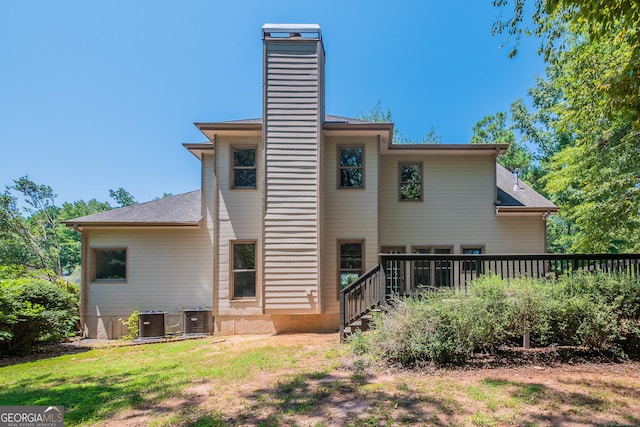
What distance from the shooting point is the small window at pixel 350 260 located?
976cm

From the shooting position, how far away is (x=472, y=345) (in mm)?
5000

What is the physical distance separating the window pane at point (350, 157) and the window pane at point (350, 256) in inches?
101

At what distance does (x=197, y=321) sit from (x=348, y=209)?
5790 millimetres

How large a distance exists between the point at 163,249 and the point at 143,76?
8811mm

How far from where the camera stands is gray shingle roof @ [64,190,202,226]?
9859mm

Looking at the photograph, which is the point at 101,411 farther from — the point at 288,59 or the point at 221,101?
the point at 221,101

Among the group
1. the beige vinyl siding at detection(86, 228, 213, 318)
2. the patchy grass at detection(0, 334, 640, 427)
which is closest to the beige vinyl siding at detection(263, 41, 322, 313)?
the beige vinyl siding at detection(86, 228, 213, 318)

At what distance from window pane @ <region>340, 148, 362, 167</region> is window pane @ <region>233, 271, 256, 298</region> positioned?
14.8 feet

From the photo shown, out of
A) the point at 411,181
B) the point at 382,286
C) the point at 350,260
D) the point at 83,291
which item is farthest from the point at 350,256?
the point at 83,291

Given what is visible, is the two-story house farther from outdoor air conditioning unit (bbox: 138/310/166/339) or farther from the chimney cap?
outdoor air conditioning unit (bbox: 138/310/166/339)

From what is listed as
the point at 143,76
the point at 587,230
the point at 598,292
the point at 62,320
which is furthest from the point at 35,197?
the point at 587,230

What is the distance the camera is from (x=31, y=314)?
25.6 ft

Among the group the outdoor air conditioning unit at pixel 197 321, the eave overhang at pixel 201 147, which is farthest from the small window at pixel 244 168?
the outdoor air conditioning unit at pixel 197 321

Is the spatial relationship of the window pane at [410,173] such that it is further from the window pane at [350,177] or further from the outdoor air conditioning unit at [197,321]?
the outdoor air conditioning unit at [197,321]
